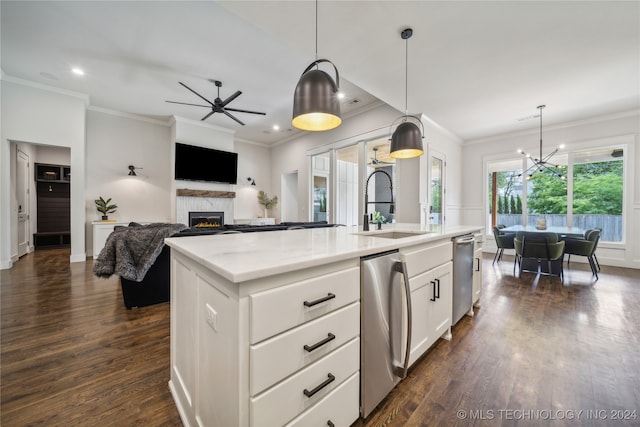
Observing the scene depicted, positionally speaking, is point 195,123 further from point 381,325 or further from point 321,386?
point 321,386

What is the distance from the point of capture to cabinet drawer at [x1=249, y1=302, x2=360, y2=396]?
784mm

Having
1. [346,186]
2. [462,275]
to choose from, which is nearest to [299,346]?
[462,275]

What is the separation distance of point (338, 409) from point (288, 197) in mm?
7227

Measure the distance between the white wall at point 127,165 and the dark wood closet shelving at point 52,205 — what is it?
6.38 feet

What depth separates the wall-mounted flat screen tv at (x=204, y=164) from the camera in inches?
233

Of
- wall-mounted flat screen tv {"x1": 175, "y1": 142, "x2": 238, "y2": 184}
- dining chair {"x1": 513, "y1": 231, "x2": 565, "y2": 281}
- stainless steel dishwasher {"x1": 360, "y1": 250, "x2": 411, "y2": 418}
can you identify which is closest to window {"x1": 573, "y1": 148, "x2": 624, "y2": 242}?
dining chair {"x1": 513, "y1": 231, "x2": 565, "y2": 281}

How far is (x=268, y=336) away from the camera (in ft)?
2.64

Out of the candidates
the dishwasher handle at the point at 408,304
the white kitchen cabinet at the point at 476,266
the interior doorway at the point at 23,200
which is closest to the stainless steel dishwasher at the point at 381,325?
the dishwasher handle at the point at 408,304

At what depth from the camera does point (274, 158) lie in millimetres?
8266

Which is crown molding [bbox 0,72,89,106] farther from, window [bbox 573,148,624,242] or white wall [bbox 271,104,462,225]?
window [bbox 573,148,624,242]

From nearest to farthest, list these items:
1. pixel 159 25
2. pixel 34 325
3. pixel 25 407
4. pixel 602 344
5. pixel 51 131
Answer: pixel 25 407 < pixel 602 344 < pixel 34 325 < pixel 159 25 < pixel 51 131

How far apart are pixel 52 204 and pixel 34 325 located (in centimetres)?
637

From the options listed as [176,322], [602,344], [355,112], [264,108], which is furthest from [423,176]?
[176,322]

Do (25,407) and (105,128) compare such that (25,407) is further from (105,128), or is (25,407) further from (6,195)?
(105,128)
